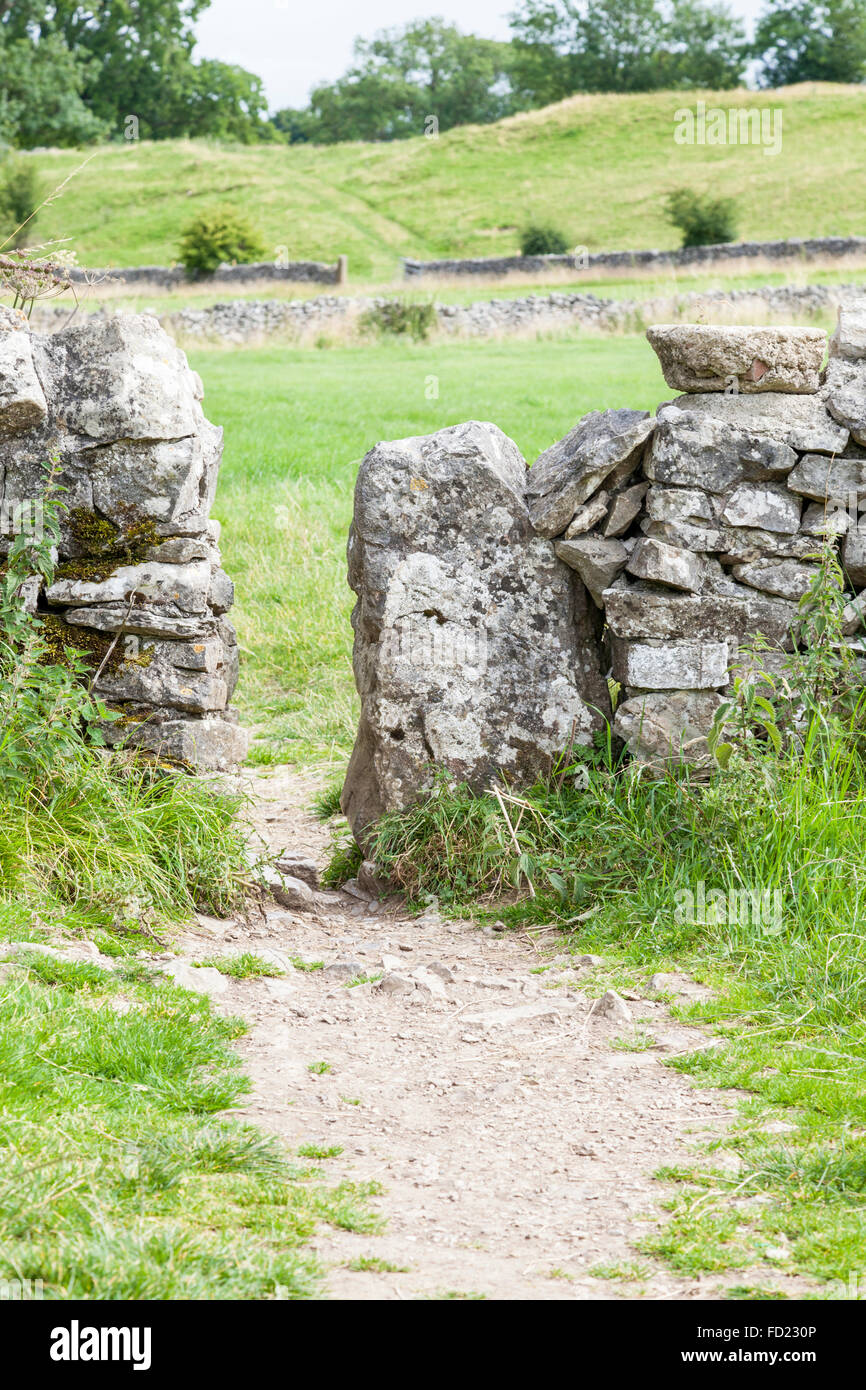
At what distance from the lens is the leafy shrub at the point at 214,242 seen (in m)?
28.3

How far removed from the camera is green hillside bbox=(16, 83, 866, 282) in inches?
1353

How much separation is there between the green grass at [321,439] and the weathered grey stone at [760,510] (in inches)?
97.9

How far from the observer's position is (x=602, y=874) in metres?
4.71

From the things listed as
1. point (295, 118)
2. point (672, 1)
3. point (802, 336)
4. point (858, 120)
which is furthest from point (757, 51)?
point (802, 336)

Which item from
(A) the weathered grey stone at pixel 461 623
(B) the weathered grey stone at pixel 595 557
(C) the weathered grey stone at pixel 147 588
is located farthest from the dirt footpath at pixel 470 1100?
(B) the weathered grey stone at pixel 595 557

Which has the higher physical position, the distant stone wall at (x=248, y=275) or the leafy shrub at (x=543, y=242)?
the leafy shrub at (x=543, y=242)

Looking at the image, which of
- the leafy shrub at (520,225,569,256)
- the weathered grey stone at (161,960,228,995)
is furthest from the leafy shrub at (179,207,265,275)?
the weathered grey stone at (161,960,228,995)

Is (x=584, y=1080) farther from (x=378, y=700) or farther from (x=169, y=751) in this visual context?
(x=169, y=751)

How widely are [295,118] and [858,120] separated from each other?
3849 centimetres

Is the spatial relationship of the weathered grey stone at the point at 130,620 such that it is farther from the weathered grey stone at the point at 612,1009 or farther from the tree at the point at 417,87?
the tree at the point at 417,87

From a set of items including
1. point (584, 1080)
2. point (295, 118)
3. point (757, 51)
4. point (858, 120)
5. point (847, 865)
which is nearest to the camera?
point (584, 1080)

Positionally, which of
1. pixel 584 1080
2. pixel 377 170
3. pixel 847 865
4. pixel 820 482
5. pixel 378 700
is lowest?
pixel 584 1080

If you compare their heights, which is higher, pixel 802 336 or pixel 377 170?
pixel 377 170

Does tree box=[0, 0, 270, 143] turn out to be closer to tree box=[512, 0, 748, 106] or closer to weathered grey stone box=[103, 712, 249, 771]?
tree box=[512, 0, 748, 106]
